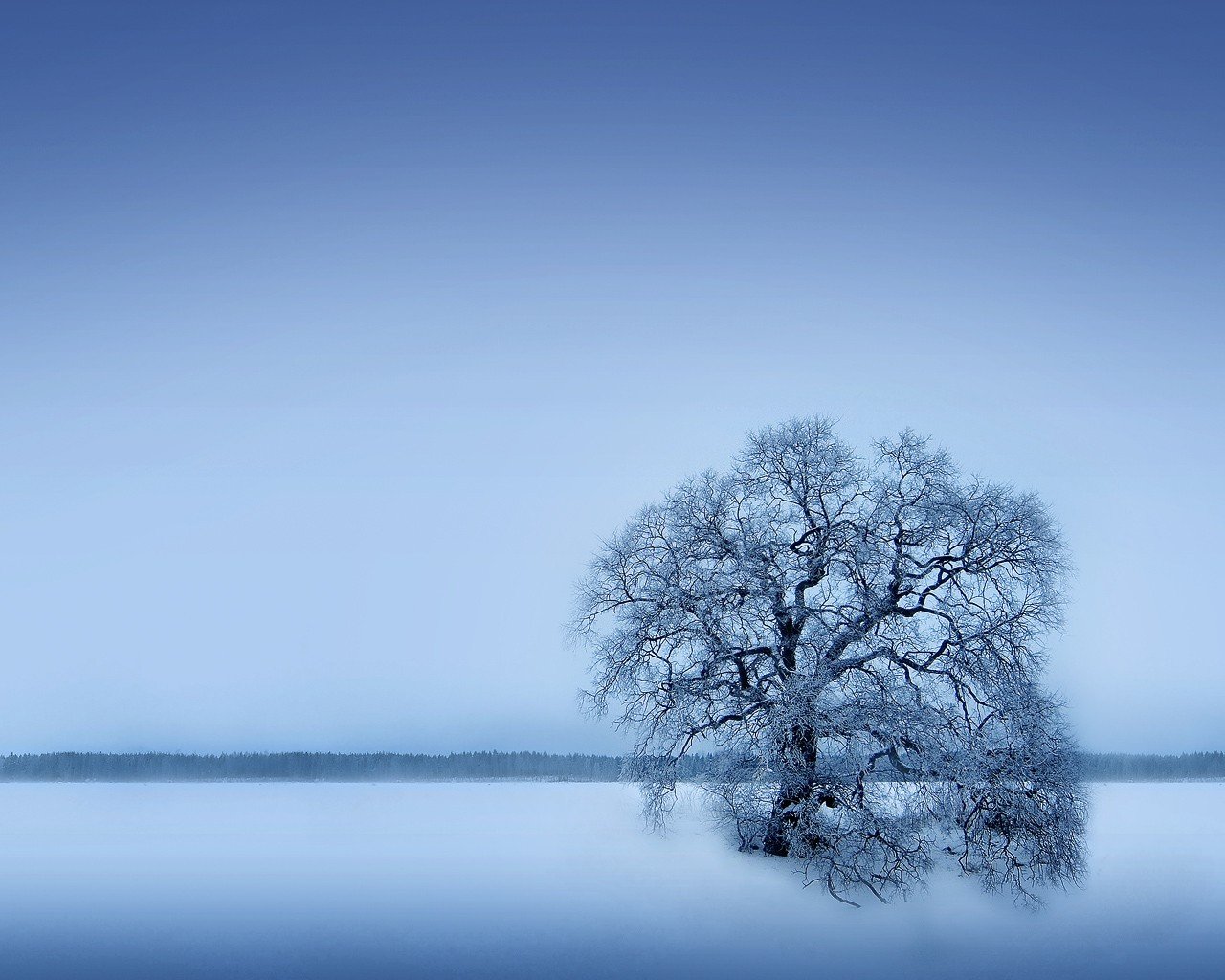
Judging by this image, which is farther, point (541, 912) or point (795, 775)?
Answer: point (795, 775)

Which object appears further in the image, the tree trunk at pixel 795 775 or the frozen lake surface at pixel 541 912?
the tree trunk at pixel 795 775

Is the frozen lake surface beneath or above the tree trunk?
beneath

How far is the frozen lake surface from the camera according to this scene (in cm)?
1445

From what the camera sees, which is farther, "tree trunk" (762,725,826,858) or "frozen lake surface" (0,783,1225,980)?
"tree trunk" (762,725,826,858)

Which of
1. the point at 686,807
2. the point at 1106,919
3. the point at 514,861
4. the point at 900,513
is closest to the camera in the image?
the point at 1106,919

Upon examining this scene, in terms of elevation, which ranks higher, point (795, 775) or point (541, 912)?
point (795, 775)

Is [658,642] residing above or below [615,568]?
below

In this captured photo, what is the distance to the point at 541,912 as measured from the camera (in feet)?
58.9

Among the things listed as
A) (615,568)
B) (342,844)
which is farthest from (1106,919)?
(342,844)

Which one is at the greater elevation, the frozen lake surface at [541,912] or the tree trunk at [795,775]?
the tree trunk at [795,775]

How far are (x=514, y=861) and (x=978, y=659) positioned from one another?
484 inches

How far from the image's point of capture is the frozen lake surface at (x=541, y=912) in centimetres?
1445

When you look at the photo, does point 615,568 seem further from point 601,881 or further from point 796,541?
point 601,881

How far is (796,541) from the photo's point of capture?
23156 mm
